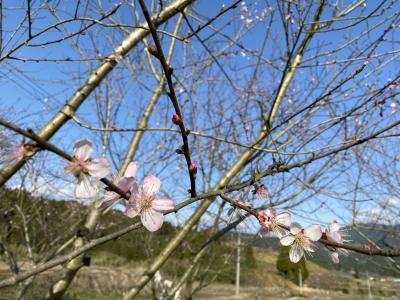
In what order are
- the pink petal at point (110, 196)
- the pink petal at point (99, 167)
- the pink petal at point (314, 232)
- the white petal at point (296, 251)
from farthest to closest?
the white petal at point (296, 251), the pink petal at point (314, 232), the pink petal at point (110, 196), the pink petal at point (99, 167)

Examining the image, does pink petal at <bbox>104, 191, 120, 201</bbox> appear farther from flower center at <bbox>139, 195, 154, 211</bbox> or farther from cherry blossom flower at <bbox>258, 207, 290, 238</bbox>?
cherry blossom flower at <bbox>258, 207, 290, 238</bbox>

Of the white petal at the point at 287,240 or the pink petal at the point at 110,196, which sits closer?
the pink petal at the point at 110,196

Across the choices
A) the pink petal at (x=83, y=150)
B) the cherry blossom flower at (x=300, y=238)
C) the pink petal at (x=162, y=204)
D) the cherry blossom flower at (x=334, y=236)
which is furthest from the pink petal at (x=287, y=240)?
the pink petal at (x=83, y=150)

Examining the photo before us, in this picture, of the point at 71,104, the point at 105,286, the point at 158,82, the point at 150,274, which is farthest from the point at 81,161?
the point at 105,286

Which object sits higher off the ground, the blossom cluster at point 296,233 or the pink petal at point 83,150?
the pink petal at point 83,150

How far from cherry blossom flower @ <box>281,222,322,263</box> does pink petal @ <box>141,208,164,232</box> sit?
44 centimetres

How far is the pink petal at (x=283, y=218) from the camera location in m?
1.23

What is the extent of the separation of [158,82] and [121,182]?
10.5ft

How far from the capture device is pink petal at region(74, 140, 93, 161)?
812 millimetres

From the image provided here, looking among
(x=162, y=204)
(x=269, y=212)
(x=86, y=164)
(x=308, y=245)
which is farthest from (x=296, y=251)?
(x=86, y=164)

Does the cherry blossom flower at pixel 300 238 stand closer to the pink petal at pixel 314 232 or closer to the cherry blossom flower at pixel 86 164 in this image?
the pink petal at pixel 314 232

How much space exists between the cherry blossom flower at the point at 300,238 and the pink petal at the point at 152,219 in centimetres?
44

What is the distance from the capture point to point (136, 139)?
3633mm

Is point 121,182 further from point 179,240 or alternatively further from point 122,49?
point 122,49
